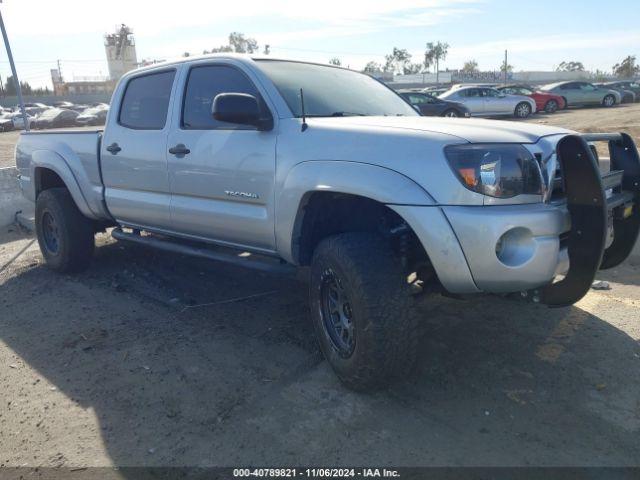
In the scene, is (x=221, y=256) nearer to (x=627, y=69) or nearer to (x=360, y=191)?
(x=360, y=191)

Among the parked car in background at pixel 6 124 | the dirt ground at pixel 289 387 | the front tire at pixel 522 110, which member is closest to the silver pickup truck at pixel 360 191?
the dirt ground at pixel 289 387

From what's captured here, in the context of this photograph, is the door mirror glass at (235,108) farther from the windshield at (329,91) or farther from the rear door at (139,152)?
the rear door at (139,152)

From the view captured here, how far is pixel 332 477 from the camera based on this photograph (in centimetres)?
249

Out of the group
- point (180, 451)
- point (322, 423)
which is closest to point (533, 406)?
point (322, 423)

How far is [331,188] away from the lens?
3.02 meters

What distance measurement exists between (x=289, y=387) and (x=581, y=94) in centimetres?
2953

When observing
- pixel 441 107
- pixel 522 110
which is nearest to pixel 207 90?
pixel 441 107

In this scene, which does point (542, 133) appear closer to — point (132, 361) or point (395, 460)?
point (395, 460)

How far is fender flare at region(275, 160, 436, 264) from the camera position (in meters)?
2.75

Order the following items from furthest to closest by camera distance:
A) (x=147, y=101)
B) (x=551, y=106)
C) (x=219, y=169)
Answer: (x=551, y=106) → (x=147, y=101) → (x=219, y=169)

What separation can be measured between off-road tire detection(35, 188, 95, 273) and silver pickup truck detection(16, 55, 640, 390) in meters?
0.78

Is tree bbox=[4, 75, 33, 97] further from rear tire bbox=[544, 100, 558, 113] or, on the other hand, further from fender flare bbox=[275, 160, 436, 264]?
fender flare bbox=[275, 160, 436, 264]

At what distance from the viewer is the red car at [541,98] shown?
25.2 metres

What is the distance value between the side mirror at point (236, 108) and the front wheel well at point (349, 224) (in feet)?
2.05
